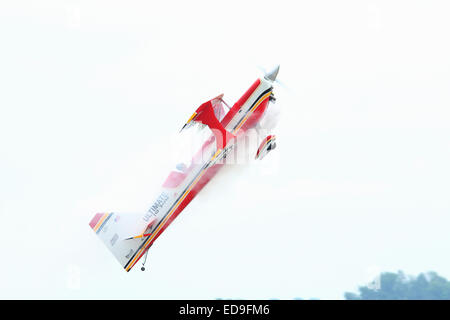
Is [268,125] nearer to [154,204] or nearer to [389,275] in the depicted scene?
[154,204]

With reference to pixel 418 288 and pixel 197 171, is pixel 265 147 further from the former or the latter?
pixel 418 288

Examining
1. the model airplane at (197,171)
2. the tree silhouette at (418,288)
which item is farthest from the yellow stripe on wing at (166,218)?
the tree silhouette at (418,288)

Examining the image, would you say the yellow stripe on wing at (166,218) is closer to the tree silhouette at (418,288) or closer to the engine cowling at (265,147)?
the engine cowling at (265,147)

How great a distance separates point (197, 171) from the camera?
18.0m

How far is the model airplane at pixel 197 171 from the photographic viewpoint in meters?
18.0

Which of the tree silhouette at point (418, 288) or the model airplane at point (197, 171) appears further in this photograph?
the tree silhouette at point (418, 288)

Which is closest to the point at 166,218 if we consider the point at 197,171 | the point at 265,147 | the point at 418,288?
the point at 197,171

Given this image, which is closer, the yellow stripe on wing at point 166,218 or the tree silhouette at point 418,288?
the yellow stripe on wing at point 166,218

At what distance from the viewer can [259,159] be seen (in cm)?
1825

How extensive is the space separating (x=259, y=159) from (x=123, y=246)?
5.07 meters

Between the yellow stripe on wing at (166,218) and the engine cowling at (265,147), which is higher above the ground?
the engine cowling at (265,147)

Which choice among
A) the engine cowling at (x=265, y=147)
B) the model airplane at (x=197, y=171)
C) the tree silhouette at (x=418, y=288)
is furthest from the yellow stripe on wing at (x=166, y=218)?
the tree silhouette at (x=418, y=288)

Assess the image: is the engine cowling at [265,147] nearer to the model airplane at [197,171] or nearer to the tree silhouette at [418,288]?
the model airplane at [197,171]

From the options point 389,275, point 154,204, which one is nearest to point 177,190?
point 154,204
